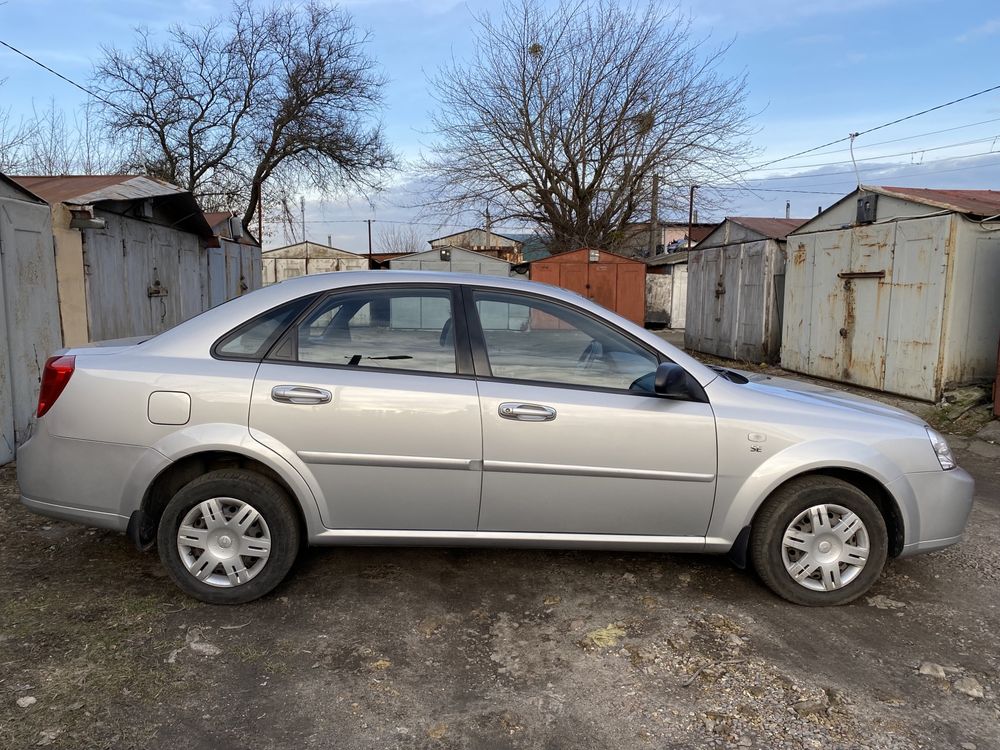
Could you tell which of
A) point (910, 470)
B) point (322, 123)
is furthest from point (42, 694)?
point (322, 123)

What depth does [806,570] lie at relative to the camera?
335 cm

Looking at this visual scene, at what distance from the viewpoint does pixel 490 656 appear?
2.91 m

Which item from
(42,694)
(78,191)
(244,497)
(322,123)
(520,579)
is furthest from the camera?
(322,123)

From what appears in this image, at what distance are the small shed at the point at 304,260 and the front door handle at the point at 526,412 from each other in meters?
33.6

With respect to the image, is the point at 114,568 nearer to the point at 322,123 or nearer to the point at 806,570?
the point at 806,570

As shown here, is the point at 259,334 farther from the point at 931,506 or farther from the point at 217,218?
the point at 217,218

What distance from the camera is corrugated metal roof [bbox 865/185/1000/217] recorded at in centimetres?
796

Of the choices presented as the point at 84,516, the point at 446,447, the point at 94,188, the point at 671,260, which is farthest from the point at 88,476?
the point at 671,260

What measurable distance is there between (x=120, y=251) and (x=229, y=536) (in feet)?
19.7

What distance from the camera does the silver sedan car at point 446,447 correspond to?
10.3ft

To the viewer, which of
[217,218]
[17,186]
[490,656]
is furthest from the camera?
[217,218]

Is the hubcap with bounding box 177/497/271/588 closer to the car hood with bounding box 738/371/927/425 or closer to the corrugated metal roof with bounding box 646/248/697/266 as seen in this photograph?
the car hood with bounding box 738/371/927/425

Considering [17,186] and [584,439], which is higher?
[17,186]

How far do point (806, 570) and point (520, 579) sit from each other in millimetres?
1414
